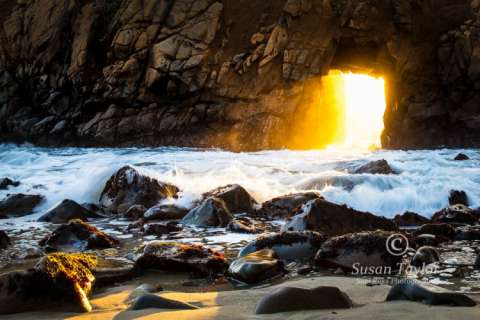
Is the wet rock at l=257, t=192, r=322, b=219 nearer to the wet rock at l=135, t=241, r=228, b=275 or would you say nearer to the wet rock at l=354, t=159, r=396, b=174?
the wet rock at l=354, t=159, r=396, b=174

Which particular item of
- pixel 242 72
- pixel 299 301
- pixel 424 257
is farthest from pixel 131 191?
pixel 242 72

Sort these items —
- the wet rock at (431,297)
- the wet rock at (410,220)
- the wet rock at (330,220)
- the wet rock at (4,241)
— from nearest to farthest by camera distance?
1. the wet rock at (431,297)
2. the wet rock at (4,241)
3. the wet rock at (330,220)
4. the wet rock at (410,220)

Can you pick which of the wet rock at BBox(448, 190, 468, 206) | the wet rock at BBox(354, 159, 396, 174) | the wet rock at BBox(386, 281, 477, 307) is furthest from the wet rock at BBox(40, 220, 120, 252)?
the wet rock at BBox(354, 159, 396, 174)

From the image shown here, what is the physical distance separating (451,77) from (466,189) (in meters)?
20.4

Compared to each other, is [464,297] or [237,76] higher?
[237,76]

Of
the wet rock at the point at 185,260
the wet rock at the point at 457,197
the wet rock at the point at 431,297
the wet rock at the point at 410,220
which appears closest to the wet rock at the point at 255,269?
the wet rock at the point at 185,260

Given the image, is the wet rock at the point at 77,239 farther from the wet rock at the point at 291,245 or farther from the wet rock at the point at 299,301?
the wet rock at the point at 299,301

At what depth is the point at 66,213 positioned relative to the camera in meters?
9.38

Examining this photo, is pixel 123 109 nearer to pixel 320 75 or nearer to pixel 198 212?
pixel 320 75

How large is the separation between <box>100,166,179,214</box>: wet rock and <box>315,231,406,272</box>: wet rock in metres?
5.56

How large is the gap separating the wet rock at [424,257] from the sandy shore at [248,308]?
91cm

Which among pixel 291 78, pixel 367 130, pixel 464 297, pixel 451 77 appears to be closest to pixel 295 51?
pixel 291 78

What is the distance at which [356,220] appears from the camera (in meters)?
7.29

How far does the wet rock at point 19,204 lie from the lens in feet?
33.2
